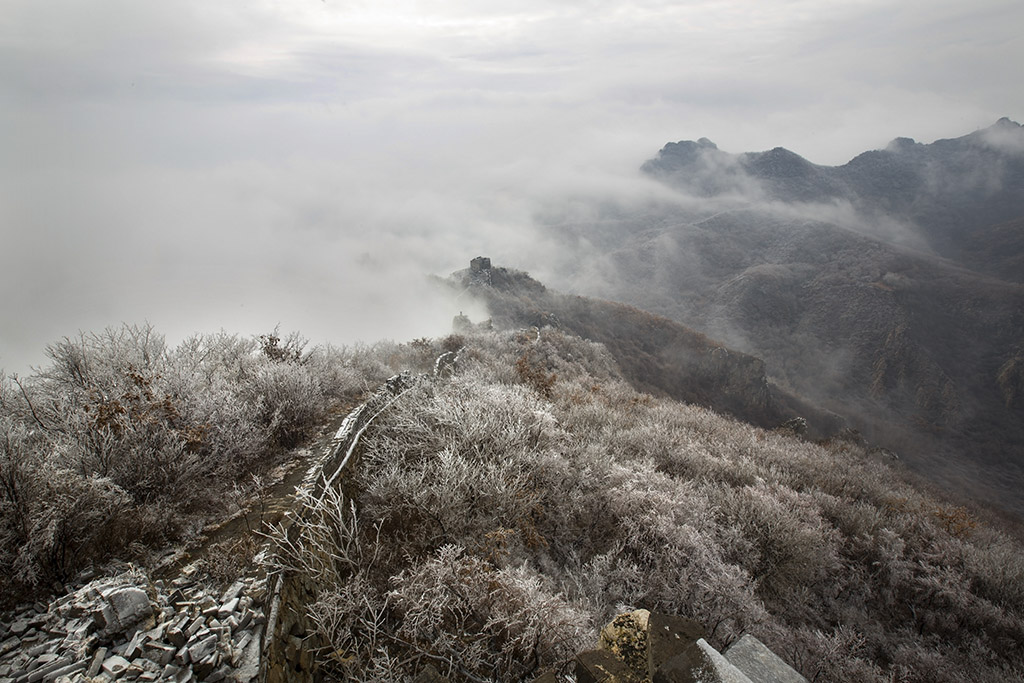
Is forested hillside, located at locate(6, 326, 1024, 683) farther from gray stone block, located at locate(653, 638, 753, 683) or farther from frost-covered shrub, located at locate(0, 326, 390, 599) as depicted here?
gray stone block, located at locate(653, 638, 753, 683)

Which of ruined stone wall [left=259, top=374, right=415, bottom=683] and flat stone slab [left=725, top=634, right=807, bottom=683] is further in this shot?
flat stone slab [left=725, top=634, right=807, bottom=683]

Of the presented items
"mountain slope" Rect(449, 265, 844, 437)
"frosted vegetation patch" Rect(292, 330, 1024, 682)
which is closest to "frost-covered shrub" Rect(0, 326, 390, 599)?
"frosted vegetation patch" Rect(292, 330, 1024, 682)

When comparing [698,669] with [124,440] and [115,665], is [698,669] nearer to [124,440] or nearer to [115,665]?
[115,665]

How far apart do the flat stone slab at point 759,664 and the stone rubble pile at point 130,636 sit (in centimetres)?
540

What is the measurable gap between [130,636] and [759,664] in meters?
6.87

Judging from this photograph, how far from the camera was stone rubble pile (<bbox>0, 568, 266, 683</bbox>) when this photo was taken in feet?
12.5

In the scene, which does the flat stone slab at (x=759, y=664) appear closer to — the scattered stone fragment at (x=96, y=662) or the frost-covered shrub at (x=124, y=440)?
the scattered stone fragment at (x=96, y=662)

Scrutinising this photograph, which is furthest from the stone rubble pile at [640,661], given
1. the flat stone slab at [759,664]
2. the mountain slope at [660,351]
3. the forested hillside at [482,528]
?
the mountain slope at [660,351]

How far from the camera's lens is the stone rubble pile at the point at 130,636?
382 centimetres

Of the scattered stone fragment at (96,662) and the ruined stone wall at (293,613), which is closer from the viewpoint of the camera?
the scattered stone fragment at (96,662)

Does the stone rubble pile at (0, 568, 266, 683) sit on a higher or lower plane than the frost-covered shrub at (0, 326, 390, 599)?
lower

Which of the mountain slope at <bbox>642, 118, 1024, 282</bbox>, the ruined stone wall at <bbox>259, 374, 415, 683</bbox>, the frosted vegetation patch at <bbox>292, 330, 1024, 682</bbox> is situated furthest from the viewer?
the mountain slope at <bbox>642, 118, 1024, 282</bbox>

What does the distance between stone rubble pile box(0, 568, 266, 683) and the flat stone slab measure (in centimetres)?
540

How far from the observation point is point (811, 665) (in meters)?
7.00
